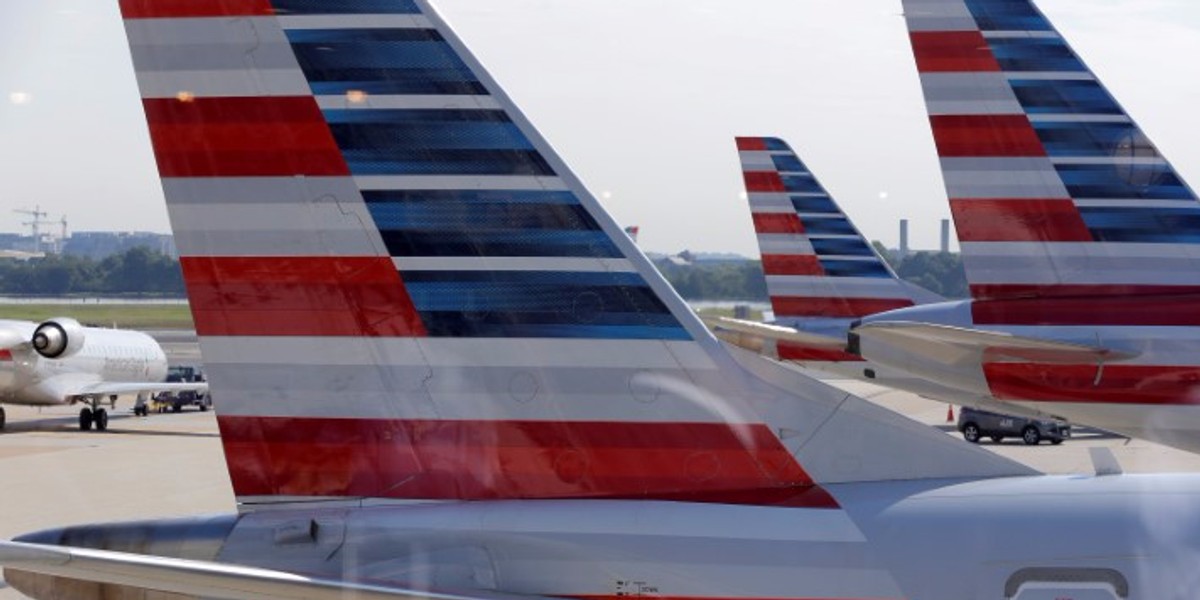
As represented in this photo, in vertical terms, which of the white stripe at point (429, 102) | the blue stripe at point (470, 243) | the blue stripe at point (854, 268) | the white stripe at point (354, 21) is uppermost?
the white stripe at point (354, 21)

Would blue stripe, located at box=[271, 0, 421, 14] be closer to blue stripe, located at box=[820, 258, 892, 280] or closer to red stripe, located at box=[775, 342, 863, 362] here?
red stripe, located at box=[775, 342, 863, 362]

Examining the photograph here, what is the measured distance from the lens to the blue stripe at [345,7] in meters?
6.47

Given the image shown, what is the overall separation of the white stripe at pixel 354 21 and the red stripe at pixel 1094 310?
26.3ft

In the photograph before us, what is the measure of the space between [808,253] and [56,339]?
907 inches

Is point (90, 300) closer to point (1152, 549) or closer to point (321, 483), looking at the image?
point (321, 483)

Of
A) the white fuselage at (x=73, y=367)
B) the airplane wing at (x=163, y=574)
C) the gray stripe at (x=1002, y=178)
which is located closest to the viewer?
the airplane wing at (x=163, y=574)

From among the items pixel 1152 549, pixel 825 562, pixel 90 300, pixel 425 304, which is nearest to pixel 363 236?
pixel 425 304

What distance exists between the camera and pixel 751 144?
3167 cm

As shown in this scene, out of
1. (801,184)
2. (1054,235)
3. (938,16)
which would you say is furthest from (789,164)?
(1054,235)

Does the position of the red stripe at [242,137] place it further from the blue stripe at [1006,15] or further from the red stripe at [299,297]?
the blue stripe at [1006,15]

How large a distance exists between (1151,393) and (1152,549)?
675 centimetres

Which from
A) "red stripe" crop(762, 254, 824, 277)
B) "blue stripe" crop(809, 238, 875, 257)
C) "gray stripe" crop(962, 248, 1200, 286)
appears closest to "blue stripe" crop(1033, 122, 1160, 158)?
"gray stripe" crop(962, 248, 1200, 286)

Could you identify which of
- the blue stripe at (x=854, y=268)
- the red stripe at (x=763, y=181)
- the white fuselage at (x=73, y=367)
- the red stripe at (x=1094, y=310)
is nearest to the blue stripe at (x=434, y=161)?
the red stripe at (x=1094, y=310)

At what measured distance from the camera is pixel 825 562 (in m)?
5.90
